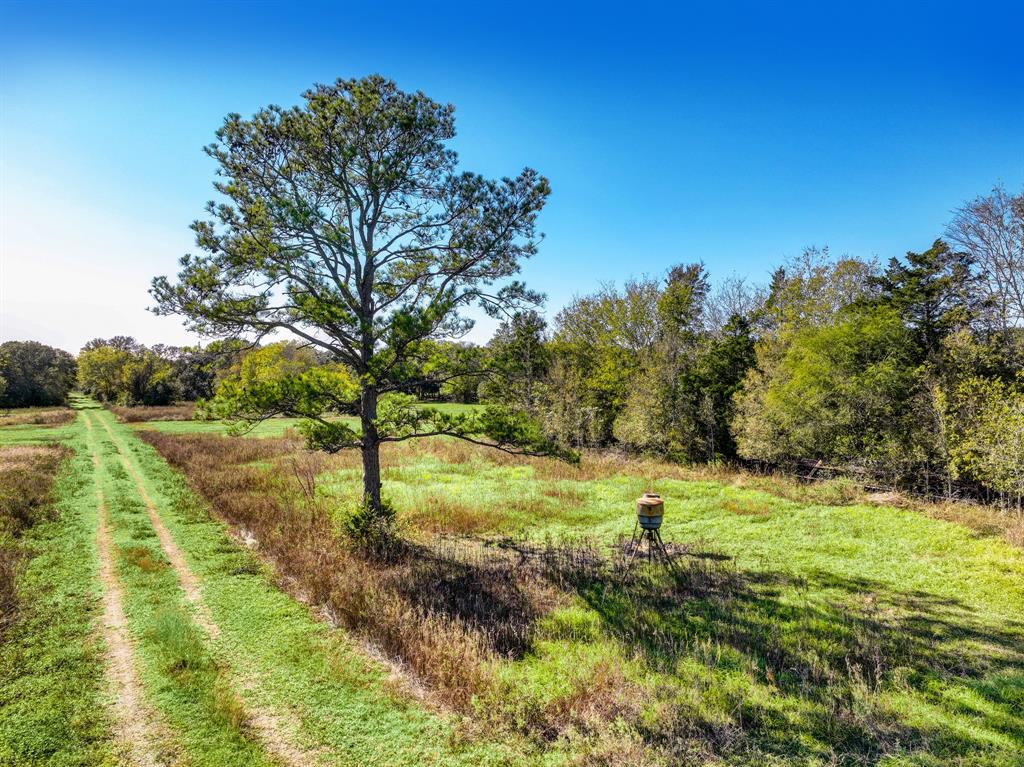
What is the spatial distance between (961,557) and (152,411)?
72.0 m

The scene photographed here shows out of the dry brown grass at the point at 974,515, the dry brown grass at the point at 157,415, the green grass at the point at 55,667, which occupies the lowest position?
the dry brown grass at the point at 974,515

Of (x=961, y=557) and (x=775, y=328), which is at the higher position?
(x=775, y=328)

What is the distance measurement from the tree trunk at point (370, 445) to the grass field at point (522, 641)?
1.18 metres

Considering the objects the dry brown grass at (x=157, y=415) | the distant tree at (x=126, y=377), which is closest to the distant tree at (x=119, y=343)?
the distant tree at (x=126, y=377)

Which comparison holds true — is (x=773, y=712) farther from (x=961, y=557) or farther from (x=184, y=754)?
(x=961, y=557)

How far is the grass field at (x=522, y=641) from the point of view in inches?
208

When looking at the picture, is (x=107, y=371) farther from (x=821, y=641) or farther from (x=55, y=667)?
(x=821, y=641)

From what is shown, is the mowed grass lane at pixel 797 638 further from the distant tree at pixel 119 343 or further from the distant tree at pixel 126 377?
the distant tree at pixel 119 343

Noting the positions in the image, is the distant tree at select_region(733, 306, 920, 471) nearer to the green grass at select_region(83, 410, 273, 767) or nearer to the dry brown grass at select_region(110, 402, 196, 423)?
the green grass at select_region(83, 410, 273, 767)

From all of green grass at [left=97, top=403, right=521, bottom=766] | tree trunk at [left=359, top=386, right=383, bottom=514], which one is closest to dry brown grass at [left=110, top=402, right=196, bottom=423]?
tree trunk at [left=359, top=386, right=383, bottom=514]

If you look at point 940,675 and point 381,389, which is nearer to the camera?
point 940,675

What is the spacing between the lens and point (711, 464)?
27750 mm

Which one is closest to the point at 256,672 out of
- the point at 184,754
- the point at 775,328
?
the point at 184,754

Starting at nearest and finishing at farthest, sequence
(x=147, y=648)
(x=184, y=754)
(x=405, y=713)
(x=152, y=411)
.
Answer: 1. (x=184, y=754)
2. (x=405, y=713)
3. (x=147, y=648)
4. (x=152, y=411)
